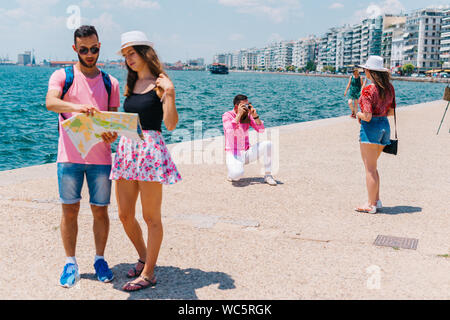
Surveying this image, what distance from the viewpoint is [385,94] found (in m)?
6.04

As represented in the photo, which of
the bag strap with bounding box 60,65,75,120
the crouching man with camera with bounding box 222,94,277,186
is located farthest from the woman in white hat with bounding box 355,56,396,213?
the bag strap with bounding box 60,65,75,120

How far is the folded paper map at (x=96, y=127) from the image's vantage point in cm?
338

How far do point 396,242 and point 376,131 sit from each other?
1.58 metres

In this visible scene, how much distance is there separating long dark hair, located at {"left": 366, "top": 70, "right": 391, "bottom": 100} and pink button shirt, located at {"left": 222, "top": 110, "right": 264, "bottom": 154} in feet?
7.47

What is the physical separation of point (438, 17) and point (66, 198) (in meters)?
156

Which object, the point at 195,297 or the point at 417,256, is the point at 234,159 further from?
the point at 195,297

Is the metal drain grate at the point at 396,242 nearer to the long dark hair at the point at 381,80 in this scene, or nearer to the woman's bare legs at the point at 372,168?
the woman's bare legs at the point at 372,168

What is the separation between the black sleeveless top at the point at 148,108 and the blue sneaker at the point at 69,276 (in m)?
1.26

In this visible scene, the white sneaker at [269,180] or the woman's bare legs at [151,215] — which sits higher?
the woman's bare legs at [151,215]

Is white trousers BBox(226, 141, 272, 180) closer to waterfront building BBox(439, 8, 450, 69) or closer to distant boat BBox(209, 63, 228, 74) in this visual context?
waterfront building BBox(439, 8, 450, 69)

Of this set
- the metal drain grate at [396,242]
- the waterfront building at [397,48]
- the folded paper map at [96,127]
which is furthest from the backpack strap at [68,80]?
the waterfront building at [397,48]

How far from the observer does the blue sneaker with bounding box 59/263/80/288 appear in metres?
3.87

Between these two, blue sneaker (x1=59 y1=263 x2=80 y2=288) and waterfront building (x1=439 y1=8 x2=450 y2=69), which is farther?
waterfront building (x1=439 y1=8 x2=450 y2=69)
